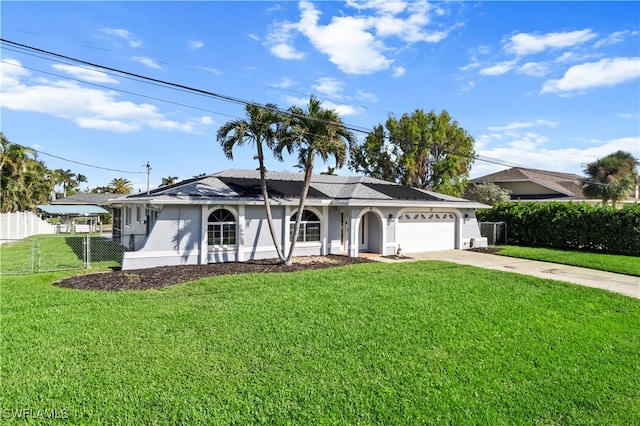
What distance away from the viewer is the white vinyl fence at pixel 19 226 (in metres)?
22.5

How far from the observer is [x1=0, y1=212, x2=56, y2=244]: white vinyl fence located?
2248cm

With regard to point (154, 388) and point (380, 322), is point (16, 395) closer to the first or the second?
point (154, 388)

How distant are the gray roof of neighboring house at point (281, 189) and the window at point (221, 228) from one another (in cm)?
78

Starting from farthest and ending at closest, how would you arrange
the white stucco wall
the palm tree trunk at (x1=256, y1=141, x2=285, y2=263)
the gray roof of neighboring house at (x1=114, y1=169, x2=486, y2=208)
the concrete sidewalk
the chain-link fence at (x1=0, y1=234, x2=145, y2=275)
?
1. the gray roof of neighboring house at (x1=114, y1=169, x2=486, y2=208)
2. the palm tree trunk at (x1=256, y1=141, x2=285, y2=263)
3. the white stucco wall
4. the chain-link fence at (x1=0, y1=234, x2=145, y2=275)
5. the concrete sidewalk

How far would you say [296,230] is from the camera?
14289 mm


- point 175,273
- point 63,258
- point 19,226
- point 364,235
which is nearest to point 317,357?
point 175,273

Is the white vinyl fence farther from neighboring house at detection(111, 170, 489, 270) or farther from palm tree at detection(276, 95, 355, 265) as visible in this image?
palm tree at detection(276, 95, 355, 265)

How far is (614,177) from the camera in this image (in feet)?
89.7

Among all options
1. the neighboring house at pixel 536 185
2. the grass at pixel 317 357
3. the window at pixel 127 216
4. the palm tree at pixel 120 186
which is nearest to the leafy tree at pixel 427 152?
the neighboring house at pixel 536 185

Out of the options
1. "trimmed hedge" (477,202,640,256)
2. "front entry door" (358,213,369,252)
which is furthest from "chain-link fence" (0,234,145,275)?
"trimmed hedge" (477,202,640,256)

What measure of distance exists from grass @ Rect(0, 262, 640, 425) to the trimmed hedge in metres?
11.1

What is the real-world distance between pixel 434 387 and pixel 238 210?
11.3m

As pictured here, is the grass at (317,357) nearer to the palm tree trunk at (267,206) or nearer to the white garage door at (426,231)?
the palm tree trunk at (267,206)

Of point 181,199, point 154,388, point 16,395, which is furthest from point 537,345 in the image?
point 181,199
